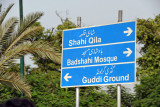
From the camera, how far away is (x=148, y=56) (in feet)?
94.4

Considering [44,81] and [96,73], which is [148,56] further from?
[96,73]

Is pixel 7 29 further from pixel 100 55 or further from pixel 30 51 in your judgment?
pixel 100 55

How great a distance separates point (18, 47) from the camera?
47.7 ft

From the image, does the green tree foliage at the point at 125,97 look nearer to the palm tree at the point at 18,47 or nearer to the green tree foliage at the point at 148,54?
the green tree foliage at the point at 148,54

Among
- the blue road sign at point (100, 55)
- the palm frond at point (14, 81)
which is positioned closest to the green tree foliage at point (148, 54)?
the palm frond at point (14, 81)

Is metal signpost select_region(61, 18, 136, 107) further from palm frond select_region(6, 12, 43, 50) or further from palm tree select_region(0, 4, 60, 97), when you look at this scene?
palm frond select_region(6, 12, 43, 50)

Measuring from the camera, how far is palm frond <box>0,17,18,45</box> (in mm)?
14822

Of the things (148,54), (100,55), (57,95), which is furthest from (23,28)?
(148,54)

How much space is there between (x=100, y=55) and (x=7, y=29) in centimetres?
556

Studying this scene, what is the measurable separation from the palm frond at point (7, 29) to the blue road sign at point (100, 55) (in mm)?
4088

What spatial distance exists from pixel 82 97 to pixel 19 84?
5094mm

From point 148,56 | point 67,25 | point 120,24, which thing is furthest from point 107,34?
Result: point 67,25

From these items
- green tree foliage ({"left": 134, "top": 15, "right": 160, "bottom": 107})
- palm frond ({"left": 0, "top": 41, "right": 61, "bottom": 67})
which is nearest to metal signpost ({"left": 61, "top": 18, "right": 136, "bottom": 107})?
palm frond ({"left": 0, "top": 41, "right": 61, "bottom": 67})

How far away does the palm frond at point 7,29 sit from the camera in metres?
14.8
